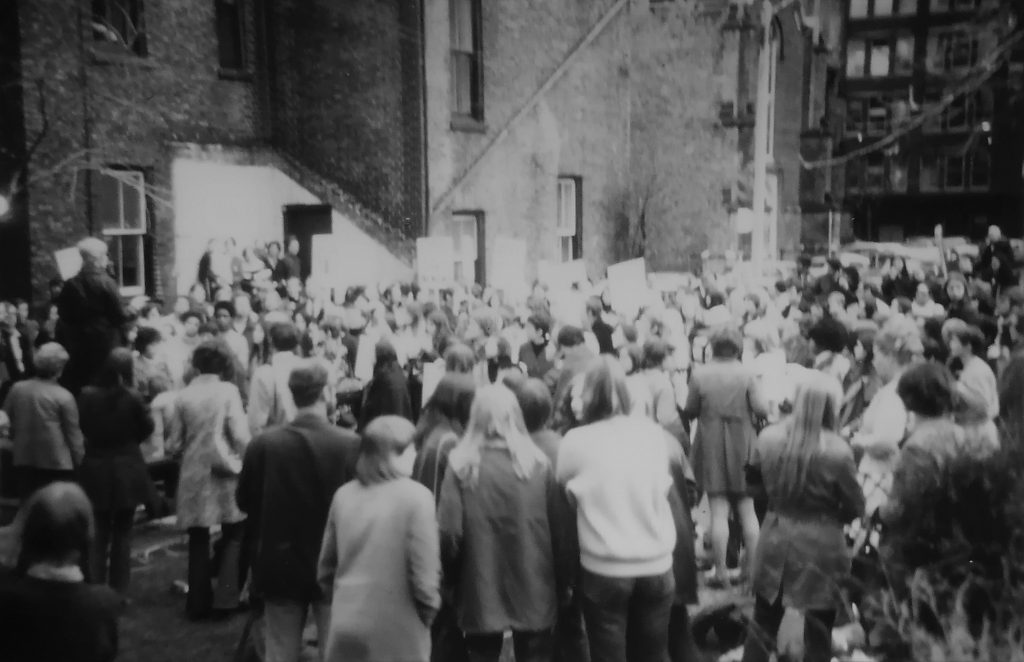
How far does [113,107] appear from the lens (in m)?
13.8

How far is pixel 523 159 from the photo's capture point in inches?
742

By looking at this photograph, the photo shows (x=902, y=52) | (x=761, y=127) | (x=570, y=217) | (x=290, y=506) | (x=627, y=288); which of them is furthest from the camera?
(x=902, y=52)

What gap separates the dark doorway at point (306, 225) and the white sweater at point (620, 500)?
13.2m

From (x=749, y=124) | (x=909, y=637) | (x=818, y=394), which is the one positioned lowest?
(x=909, y=637)

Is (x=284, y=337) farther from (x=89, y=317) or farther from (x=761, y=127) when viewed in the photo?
(x=761, y=127)

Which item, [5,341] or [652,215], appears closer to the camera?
[5,341]

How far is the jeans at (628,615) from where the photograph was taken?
14.5 feet

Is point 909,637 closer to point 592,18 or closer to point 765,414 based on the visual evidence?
point 765,414

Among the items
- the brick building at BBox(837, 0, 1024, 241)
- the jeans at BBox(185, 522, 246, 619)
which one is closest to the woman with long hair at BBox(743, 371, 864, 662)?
the jeans at BBox(185, 522, 246, 619)

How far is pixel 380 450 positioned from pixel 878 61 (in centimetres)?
4369

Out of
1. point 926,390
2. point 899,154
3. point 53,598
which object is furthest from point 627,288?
point 899,154

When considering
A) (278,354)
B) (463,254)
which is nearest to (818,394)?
(278,354)

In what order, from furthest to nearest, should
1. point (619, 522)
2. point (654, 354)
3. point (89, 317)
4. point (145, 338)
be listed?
point (145, 338) → point (89, 317) → point (654, 354) → point (619, 522)

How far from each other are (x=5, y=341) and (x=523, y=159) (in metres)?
Result: 10.8
